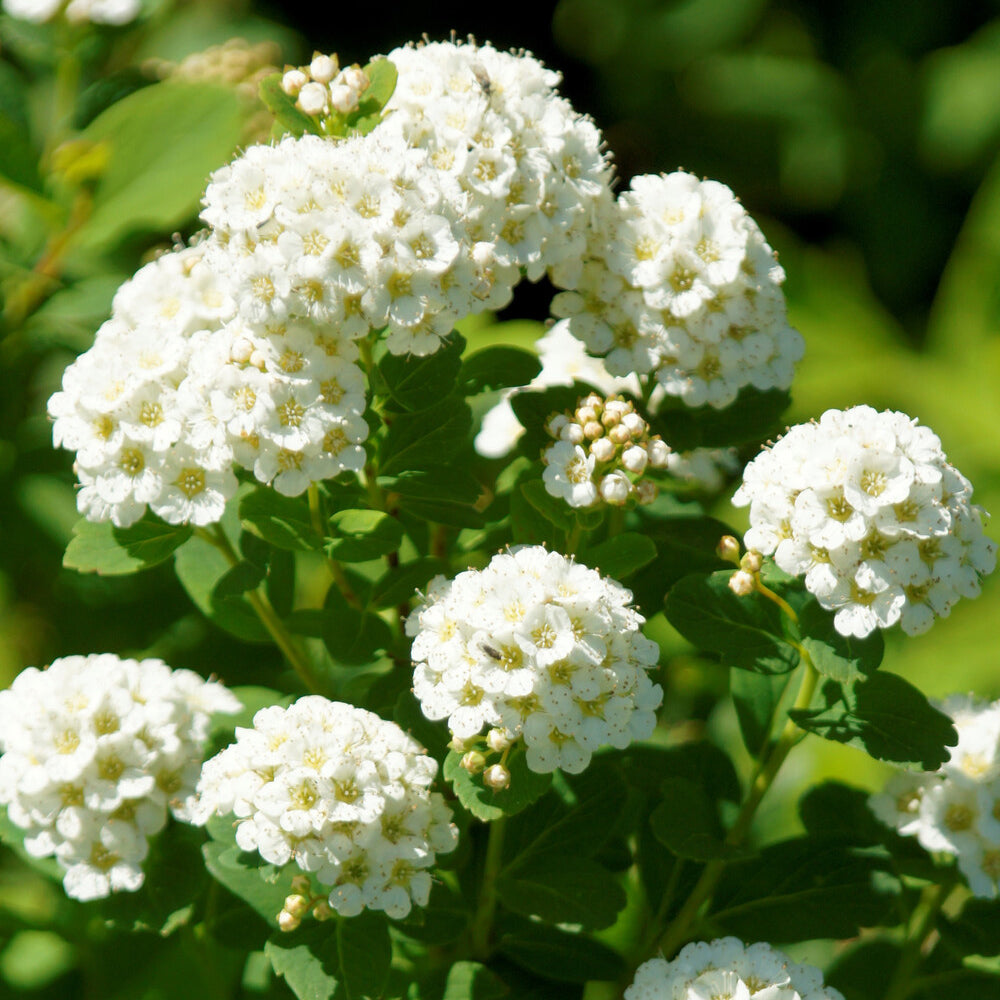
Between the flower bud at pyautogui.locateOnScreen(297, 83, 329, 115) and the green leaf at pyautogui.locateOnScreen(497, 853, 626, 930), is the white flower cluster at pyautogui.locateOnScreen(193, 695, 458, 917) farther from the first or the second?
the flower bud at pyautogui.locateOnScreen(297, 83, 329, 115)

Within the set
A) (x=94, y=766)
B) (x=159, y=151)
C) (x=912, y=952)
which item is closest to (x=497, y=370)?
(x=94, y=766)

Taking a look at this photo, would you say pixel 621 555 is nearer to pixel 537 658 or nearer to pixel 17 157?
pixel 537 658

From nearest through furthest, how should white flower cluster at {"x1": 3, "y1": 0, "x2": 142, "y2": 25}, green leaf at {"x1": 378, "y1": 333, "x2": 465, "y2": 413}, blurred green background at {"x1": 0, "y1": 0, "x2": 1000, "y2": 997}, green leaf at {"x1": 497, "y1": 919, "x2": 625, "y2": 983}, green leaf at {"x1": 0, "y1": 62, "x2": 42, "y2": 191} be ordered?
1. green leaf at {"x1": 378, "y1": 333, "x2": 465, "y2": 413}
2. green leaf at {"x1": 497, "y1": 919, "x2": 625, "y2": 983}
3. green leaf at {"x1": 0, "y1": 62, "x2": 42, "y2": 191}
4. white flower cluster at {"x1": 3, "y1": 0, "x2": 142, "y2": 25}
5. blurred green background at {"x1": 0, "y1": 0, "x2": 1000, "y2": 997}

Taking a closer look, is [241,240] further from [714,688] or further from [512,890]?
[714,688]

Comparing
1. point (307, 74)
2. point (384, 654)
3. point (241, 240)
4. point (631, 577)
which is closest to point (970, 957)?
point (631, 577)

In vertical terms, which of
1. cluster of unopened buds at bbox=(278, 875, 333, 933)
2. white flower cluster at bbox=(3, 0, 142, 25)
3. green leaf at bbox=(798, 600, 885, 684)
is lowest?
cluster of unopened buds at bbox=(278, 875, 333, 933)

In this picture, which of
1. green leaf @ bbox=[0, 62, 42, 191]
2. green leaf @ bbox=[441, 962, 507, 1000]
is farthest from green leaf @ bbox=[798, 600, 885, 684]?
green leaf @ bbox=[0, 62, 42, 191]

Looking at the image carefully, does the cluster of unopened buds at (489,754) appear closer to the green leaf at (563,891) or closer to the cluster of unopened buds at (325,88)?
the green leaf at (563,891)
